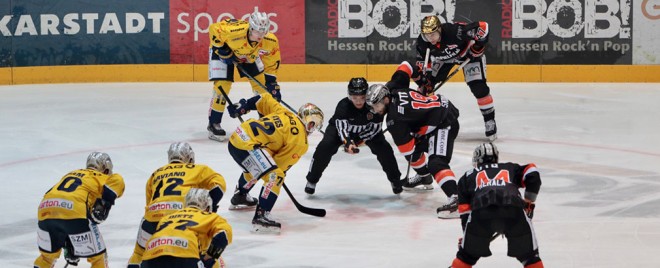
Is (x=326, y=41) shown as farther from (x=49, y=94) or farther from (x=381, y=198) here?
(x=381, y=198)

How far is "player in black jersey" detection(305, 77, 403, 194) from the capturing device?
808 cm

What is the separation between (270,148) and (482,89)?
3819 millimetres

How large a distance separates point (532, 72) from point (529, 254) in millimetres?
9467

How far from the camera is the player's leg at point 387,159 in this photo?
8.48 meters

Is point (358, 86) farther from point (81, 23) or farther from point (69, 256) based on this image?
point (81, 23)

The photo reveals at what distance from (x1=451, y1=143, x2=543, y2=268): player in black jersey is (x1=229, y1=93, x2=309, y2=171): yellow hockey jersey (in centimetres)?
192

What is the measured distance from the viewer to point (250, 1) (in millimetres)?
14836

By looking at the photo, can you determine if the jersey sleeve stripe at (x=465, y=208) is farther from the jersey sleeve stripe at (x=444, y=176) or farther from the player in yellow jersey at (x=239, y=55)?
the player in yellow jersey at (x=239, y=55)

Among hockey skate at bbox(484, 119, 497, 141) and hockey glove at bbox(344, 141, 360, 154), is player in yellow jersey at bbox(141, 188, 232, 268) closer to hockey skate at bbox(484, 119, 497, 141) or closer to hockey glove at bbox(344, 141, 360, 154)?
hockey glove at bbox(344, 141, 360, 154)

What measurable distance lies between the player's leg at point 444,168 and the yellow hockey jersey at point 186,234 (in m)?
2.56

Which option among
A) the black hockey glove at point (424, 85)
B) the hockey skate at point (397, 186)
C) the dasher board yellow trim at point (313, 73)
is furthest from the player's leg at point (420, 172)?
the dasher board yellow trim at point (313, 73)

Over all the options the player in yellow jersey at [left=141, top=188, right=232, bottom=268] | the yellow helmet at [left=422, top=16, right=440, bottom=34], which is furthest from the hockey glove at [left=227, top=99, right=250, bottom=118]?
the player in yellow jersey at [left=141, top=188, right=232, bottom=268]

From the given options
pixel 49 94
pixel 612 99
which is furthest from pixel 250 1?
pixel 612 99

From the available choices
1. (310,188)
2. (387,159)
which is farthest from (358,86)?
(310,188)
